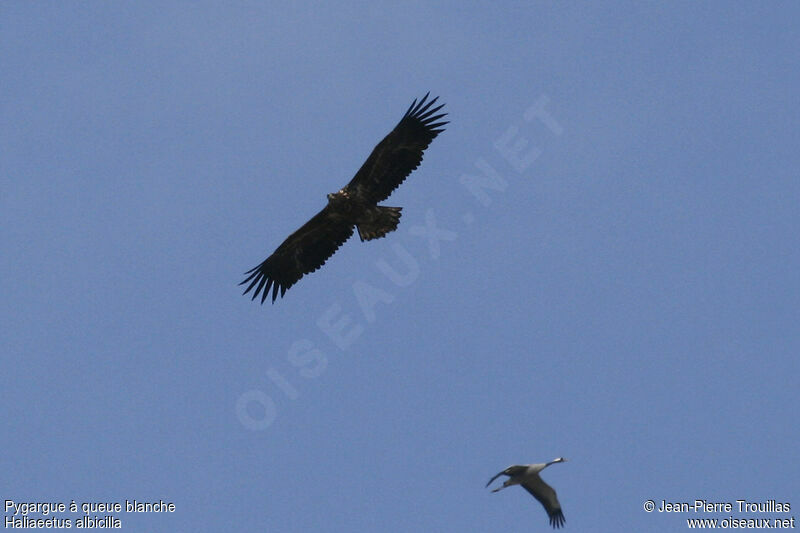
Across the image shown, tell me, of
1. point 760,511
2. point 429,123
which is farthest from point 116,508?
point 760,511

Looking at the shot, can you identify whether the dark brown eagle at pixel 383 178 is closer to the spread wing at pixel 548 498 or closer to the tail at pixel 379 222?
the tail at pixel 379 222

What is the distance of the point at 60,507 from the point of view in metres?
28.8

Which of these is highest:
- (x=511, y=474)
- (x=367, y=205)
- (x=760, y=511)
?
(x=367, y=205)

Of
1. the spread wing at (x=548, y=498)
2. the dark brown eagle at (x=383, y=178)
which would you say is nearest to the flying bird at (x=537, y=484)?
the spread wing at (x=548, y=498)

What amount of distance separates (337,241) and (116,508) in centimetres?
956

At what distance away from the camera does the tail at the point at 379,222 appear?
105 feet

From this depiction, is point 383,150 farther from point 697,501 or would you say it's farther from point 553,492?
point 697,501

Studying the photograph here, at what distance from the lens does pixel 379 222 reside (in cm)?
3212

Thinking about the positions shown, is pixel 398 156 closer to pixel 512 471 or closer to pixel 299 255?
pixel 299 255

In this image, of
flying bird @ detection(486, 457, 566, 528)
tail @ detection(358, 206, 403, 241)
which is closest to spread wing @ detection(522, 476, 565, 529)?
flying bird @ detection(486, 457, 566, 528)

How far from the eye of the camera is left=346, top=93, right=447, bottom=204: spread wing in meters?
32.1

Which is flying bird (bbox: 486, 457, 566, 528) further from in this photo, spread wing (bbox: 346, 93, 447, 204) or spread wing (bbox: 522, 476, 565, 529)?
spread wing (bbox: 346, 93, 447, 204)

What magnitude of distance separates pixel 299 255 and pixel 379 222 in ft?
10.8

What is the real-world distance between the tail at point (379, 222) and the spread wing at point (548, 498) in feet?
25.7
